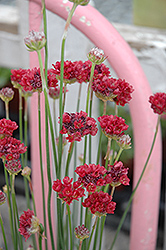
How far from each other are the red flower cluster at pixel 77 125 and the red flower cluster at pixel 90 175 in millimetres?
26

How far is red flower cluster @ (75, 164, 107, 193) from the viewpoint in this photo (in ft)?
0.85

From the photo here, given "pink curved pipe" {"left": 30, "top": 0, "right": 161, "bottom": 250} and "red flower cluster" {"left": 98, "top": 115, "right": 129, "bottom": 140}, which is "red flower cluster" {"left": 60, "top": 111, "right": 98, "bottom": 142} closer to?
"red flower cluster" {"left": 98, "top": 115, "right": 129, "bottom": 140}

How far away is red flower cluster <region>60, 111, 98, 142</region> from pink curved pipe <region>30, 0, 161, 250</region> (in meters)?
0.17

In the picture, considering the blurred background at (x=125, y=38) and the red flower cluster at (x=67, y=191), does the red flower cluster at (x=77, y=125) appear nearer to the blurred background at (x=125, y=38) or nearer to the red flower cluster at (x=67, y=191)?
the red flower cluster at (x=67, y=191)

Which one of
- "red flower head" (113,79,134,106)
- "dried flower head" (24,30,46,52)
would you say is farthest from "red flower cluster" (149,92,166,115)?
"dried flower head" (24,30,46,52)

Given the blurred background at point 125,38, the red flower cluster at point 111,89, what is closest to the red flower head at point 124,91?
the red flower cluster at point 111,89

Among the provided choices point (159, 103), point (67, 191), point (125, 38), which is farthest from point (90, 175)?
point (125, 38)

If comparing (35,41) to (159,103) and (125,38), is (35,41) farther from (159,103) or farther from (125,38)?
(125,38)

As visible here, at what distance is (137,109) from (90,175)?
0.20 metres

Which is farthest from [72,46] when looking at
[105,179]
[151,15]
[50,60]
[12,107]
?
[12,107]

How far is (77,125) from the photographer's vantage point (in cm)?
27

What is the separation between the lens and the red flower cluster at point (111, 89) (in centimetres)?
30

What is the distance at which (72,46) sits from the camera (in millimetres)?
516

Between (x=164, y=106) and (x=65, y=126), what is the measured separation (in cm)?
12
